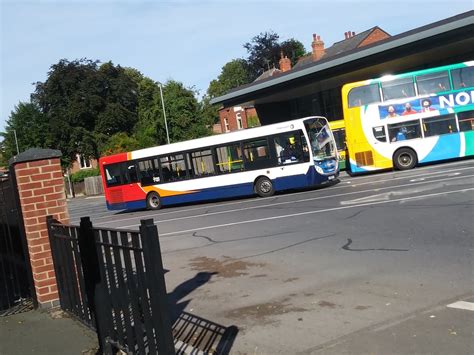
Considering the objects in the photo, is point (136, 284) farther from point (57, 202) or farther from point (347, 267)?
point (347, 267)

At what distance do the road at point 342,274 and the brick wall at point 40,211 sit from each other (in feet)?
5.64

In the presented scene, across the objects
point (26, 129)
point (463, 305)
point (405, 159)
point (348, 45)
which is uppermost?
point (348, 45)

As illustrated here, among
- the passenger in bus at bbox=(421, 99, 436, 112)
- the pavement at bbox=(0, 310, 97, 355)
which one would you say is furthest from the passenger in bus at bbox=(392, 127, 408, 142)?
the pavement at bbox=(0, 310, 97, 355)

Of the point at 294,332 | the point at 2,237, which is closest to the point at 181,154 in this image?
the point at 2,237

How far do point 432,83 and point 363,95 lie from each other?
2939mm

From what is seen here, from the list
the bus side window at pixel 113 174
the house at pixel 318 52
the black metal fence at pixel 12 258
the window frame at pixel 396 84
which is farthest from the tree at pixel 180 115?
the black metal fence at pixel 12 258

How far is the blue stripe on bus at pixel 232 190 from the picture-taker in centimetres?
1959

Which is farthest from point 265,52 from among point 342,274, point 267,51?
point 342,274

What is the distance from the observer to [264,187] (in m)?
20.6

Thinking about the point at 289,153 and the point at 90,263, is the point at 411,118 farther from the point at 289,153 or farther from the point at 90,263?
the point at 90,263

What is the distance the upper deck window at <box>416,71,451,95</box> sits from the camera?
22.0 meters

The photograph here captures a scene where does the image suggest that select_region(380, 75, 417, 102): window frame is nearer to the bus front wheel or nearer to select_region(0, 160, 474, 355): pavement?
the bus front wheel

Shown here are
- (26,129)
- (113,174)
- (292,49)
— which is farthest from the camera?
(292,49)

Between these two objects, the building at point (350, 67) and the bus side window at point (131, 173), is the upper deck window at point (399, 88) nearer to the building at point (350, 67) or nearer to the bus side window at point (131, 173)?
the building at point (350, 67)
